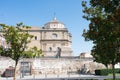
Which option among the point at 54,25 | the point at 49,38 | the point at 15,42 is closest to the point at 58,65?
the point at 15,42

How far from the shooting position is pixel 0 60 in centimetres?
Answer: 5553

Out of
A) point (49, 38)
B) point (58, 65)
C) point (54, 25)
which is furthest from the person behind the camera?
point (54, 25)

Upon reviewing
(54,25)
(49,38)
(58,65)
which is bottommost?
(58,65)

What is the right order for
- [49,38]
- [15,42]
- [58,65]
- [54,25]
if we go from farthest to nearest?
[54,25] < [49,38] < [58,65] < [15,42]

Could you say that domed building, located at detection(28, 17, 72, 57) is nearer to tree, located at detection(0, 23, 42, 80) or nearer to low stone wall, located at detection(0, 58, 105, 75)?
low stone wall, located at detection(0, 58, 105, 75)

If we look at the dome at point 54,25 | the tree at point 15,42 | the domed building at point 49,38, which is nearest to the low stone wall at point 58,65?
the tree at point 15,42

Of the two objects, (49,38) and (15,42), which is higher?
(49,38)

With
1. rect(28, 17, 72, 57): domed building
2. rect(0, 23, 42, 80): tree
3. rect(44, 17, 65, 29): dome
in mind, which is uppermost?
rect(44, 17, 65, 29): dome

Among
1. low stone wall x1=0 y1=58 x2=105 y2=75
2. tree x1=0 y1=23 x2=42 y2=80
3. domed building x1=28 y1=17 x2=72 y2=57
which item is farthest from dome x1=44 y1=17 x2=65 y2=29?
tree x1=0 y1=23 x2=42 y2=80

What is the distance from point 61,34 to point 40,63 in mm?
32978

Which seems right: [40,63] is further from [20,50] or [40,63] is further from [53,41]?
[53,41]

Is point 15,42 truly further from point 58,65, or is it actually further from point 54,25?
point 54,25

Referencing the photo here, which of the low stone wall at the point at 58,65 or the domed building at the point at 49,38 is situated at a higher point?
the domed building at the point at 49,38

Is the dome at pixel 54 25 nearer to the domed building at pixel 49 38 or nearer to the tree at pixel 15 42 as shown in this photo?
the domed building at pixel 49 38
